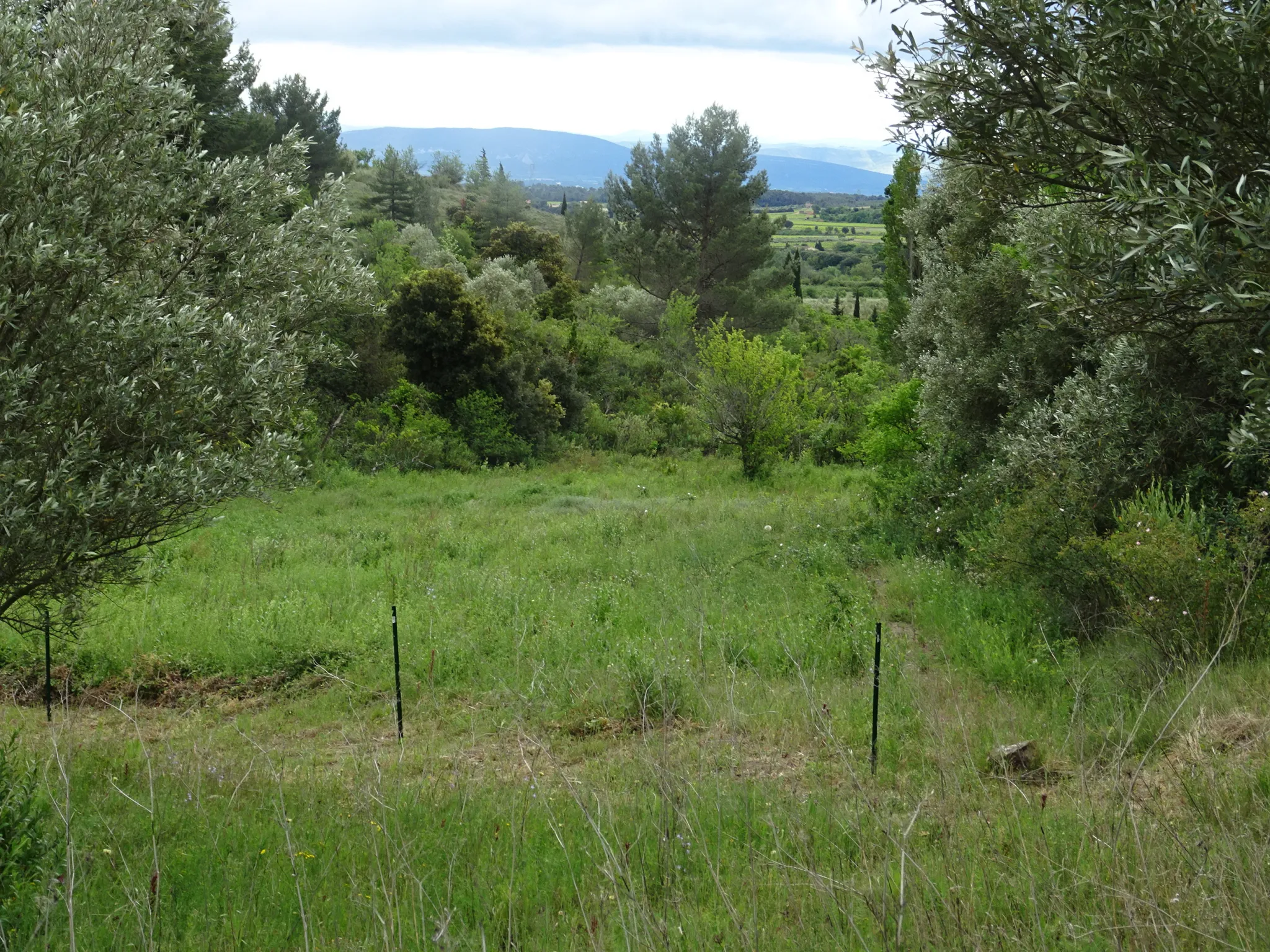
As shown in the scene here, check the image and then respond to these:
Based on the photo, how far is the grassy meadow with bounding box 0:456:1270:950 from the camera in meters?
3.59

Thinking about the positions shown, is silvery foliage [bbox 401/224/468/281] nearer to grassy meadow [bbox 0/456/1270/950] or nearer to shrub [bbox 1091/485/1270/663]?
grassy meadow [bbox 0/456/1270/950]

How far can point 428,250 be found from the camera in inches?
1475

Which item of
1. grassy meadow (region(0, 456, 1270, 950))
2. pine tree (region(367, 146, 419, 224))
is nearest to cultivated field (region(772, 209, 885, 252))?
pine tree (region(367, 146, 419, 224))

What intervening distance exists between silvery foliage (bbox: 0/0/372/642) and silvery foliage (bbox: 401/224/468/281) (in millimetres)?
27557

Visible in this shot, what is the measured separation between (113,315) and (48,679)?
3727 mm

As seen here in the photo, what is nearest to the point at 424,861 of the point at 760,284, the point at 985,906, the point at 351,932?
the point at 351,932

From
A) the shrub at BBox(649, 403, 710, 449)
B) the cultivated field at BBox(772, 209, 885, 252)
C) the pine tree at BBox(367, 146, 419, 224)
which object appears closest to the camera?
the shrub at BBox(649, 403, 710, 449)

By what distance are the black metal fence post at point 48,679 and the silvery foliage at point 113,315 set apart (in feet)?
3.94

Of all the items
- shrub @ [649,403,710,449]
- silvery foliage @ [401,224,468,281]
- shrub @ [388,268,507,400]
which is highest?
silvery foliage @ [401,224,468,281]

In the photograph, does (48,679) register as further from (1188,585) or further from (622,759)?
(1188,585)

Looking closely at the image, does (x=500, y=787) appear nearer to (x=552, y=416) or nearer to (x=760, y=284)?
(x=552, y=416)

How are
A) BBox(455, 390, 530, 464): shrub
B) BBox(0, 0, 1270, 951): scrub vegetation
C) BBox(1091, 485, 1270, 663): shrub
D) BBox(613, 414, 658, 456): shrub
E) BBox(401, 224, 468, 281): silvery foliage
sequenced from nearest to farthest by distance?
BBox(0, 0, 1270, 951): scrub vegetation → BBox(1091, 485, 1270, 663): shrub → BBox(455, 390, 530, 464): shrub → BBox(613, 414, 658, 456): shrub → BBox(401, 224, 468, 281): silvery foliage

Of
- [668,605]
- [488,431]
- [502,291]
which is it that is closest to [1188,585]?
[668,605]

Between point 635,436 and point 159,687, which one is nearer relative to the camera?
point 159,687
